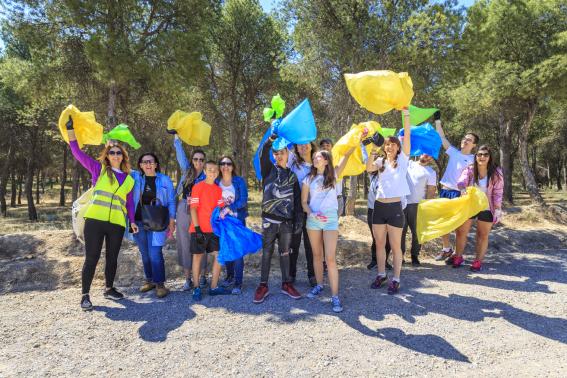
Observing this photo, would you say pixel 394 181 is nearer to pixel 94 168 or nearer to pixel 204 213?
pixel 204 213

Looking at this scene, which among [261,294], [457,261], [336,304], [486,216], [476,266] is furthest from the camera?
[457,261]

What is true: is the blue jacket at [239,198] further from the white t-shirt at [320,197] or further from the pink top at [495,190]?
the pink top at [495,190]

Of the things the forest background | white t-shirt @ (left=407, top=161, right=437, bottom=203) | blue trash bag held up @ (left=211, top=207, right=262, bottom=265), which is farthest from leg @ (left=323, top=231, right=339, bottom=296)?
the forest background

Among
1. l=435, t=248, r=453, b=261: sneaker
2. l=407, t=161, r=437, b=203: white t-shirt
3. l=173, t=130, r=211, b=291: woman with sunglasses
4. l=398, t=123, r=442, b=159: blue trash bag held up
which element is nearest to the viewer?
l=173, t=130, r=211, b=291: woman with sunglasses

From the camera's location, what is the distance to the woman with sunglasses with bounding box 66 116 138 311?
4516 mm

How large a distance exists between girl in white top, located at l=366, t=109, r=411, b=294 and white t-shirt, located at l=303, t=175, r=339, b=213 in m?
0.76

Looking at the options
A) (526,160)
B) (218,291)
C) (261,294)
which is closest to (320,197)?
(261,294)

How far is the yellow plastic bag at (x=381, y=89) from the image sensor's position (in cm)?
462

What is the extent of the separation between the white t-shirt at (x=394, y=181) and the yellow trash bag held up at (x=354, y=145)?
51 cm

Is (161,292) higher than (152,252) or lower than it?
lower

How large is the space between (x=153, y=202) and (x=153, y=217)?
22 centimetres

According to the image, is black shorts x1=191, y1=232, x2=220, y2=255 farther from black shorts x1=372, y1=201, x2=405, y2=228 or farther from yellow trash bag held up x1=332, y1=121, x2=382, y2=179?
black shorts x1=372, y1=201, x2=405, y2=228

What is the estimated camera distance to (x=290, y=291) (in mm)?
4781

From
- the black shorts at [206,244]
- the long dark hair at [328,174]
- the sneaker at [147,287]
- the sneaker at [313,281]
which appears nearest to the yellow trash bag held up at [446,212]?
the sneaker at [313,281]
